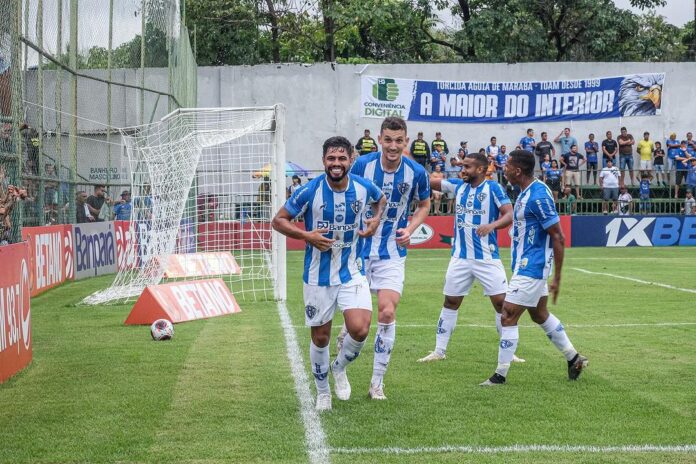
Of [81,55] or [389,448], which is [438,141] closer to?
[81,55]

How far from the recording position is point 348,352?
7.84 m

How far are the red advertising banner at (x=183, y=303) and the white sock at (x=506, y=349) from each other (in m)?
5.75

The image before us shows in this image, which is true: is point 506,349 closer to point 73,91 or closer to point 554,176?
point 73,91

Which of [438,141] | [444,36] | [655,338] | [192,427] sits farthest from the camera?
[444,36]

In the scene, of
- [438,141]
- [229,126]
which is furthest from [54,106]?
[438,141]

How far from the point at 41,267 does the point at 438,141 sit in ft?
72.1

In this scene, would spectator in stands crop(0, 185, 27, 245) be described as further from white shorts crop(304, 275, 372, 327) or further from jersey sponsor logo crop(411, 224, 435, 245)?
jersey sponsor logo crop(411, 224, 435, 245)

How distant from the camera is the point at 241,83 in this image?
39594 millimetres

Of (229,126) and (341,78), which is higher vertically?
(341,78)

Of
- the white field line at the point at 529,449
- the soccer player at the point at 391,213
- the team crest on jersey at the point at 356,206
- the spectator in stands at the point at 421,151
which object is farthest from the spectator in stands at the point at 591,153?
the white field line at the point at 529,449

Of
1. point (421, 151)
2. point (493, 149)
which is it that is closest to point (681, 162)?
point (493, 149)

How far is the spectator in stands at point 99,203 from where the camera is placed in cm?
2212

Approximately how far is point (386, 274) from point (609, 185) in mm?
28284

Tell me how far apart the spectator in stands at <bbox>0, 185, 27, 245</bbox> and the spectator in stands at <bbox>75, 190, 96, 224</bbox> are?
427 inches
